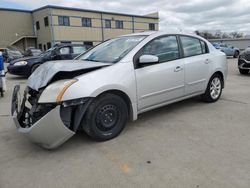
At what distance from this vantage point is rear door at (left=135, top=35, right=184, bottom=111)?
3.78m

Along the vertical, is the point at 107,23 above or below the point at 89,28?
above

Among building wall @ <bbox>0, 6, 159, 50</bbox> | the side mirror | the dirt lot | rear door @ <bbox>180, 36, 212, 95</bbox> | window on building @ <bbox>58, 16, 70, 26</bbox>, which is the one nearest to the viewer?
the dirt lot

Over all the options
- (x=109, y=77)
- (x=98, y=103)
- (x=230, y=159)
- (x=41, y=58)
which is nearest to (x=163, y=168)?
(x=230, y=159)

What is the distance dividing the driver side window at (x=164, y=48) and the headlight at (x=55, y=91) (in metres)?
1.44

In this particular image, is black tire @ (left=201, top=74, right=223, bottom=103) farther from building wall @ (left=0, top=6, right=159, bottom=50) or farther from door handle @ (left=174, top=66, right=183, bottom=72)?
building wall @ (left=0, top=6, right=159, bottom=50)

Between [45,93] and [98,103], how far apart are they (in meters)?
0.70

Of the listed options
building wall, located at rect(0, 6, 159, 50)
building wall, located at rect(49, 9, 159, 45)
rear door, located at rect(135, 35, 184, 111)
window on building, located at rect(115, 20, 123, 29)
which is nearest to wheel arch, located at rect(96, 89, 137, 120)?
rear door, located at rect(135, 35, 184, 111)

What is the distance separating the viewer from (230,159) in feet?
9.29

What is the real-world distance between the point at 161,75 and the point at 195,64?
1011 millimetres

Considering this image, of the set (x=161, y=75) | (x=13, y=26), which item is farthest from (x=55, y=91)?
(x=13, y=26)

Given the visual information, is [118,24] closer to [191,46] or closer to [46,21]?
[46,21]

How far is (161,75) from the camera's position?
4.00 meters

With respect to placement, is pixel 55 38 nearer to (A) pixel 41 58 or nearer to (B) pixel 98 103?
(A) pixel 41 58

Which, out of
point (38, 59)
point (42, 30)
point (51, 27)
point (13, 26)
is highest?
point (13, 26)
